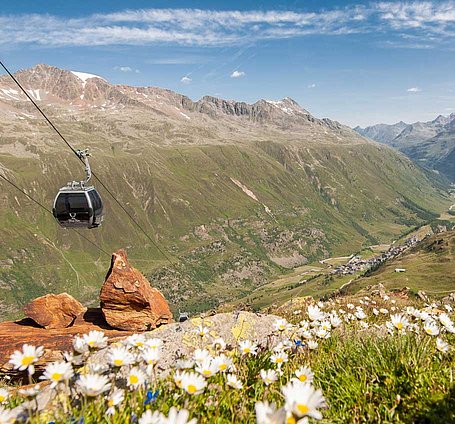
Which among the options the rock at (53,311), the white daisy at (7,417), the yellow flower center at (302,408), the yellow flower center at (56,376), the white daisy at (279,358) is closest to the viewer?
the yellow flower center at (302,408)

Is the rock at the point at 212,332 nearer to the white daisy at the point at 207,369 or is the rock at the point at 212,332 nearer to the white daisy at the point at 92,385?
the white daisy at the point at 207,369

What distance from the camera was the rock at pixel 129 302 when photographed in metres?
19.7

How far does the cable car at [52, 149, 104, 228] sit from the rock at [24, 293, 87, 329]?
559 centimetres

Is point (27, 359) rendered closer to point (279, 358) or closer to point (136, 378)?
point (136, 378)

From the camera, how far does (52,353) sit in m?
12.9

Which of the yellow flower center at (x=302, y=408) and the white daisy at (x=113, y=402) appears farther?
the white daisy at (x=113, y=402)

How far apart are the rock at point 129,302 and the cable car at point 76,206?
3667 mm

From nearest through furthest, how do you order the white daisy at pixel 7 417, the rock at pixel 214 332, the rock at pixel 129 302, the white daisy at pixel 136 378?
the white daisy at pixel 7 417
the white daisy at pixel 136 378
the rock at pixel 214 332
the rock at pixel 129 302

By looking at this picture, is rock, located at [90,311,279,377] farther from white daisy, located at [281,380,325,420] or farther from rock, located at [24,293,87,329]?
rock, located at [24,293,87,329]

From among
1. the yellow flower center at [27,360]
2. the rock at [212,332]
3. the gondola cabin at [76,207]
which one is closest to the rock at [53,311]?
the gondola cabin at [76,207]

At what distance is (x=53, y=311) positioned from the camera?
2088cm

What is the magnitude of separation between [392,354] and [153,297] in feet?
65.8

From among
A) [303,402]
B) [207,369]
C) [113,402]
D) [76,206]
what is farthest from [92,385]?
[76,206]

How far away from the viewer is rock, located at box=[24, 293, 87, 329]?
20.0 meters
